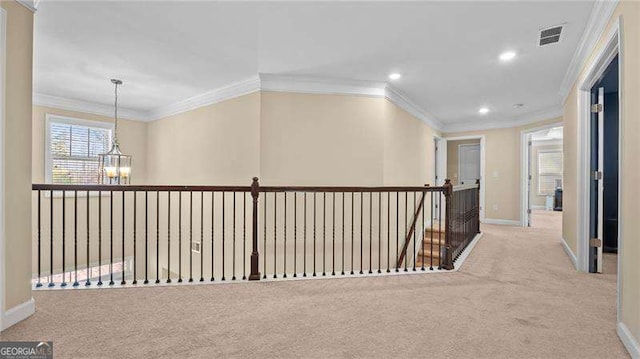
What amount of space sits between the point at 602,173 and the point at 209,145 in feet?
16.7

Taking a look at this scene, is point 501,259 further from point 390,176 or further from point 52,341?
point 52,341

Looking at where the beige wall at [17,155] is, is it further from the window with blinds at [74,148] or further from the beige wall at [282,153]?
the window with blinds at [74,148]

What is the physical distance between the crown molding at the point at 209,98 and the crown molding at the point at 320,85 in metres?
0.20

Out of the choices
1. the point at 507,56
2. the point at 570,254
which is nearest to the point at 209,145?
the point at 507,56

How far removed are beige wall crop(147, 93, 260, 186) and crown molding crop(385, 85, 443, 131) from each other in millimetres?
2002

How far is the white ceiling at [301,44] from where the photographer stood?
262 cm

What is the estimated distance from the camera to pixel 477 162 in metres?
7.68

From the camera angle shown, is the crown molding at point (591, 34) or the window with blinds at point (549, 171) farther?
the window with blinds at point (549, 171)

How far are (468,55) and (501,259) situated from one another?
97.9 inches

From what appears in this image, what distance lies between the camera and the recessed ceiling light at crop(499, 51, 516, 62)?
3406 millimetres

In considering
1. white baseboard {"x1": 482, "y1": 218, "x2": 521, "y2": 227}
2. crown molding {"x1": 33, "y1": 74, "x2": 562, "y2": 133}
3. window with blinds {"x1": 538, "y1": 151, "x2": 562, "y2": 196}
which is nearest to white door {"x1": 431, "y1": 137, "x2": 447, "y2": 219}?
crown molding {"x1": 33, "y1": 74, "x2": 562, "y2": 133}

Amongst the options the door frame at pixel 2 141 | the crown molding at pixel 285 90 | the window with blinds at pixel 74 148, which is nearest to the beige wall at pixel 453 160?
the crown molding at pixel 285 90

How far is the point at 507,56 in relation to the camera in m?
3.49

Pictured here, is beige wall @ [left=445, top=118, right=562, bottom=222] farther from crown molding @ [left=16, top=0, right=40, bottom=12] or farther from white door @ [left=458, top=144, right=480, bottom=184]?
crown molding @ [left=16, top=0, right=40, bottom=12]
